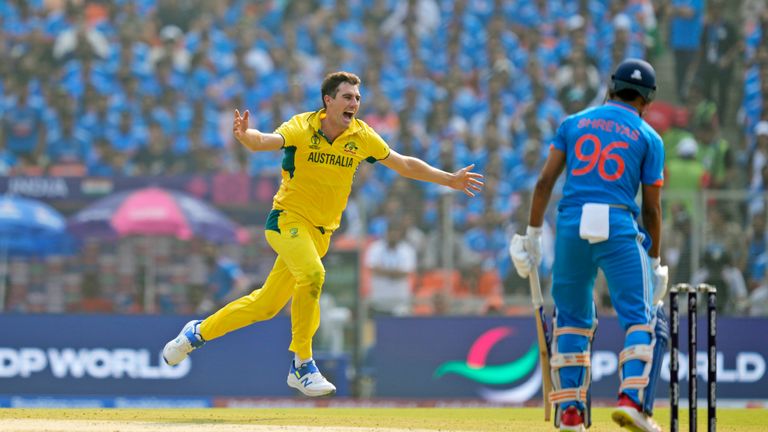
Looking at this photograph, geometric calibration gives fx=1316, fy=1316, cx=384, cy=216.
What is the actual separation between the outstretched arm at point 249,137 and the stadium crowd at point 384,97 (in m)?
7.02

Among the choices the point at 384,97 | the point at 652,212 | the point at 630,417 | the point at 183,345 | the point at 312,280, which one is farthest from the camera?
the point at 384,97

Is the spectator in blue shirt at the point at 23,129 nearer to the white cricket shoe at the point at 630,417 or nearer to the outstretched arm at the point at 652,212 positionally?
the outstretched arm at the point at 652,212

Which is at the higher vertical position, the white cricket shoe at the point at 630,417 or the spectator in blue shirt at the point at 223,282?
the spectator in blue shirt at the point at 223,282

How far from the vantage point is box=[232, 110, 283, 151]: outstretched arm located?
8953 millimetres

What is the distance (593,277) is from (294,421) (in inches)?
120

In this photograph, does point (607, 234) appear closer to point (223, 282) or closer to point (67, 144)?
point (223, 282)

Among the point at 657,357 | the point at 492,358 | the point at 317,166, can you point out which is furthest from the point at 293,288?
the point at 492,358

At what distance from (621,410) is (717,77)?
45.8ft

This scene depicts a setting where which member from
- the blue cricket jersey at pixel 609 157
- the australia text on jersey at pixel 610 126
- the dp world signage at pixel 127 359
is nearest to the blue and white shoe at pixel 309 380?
the blue cricket jersey at pixel 609 157

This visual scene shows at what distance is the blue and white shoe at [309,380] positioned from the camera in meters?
9.48

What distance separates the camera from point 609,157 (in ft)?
25.2

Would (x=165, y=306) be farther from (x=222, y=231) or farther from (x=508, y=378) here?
(x=508, y=378)

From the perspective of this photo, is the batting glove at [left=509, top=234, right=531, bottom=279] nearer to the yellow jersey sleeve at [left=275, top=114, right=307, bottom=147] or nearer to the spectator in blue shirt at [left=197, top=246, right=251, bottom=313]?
the yellow jersey sleeve at [left=275, top=114, right=307, bottom=147]

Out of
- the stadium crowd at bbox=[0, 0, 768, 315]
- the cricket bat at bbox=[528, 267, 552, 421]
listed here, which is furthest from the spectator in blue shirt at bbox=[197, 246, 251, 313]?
the cricket bat at bbox=[528, 267, 552, 421]
